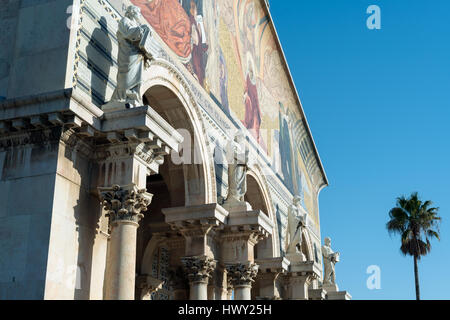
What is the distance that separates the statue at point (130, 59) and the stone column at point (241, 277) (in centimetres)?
615

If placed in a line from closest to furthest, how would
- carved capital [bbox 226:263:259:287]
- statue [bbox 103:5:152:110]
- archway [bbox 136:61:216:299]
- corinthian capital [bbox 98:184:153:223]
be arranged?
corinthian capital [bbox 98:184:153:223]
statue [bbox 103:5:152:110]
archway [bbox 136:61:216:299]
carved capital [bbox 226:263:259:287]

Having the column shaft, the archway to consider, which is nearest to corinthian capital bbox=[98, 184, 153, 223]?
the column shaft

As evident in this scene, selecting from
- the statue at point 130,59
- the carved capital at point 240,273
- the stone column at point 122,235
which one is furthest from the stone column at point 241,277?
the statue at point 130,59

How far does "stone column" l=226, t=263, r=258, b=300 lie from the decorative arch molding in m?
1.94

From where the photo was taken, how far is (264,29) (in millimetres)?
23219

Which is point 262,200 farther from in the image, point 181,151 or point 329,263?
point 329,263

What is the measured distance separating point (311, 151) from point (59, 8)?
2332cm

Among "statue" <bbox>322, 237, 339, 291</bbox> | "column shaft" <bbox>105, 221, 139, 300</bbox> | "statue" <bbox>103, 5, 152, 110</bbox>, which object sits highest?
"statue" <bbox>103, 5, 152, 110</bbox>

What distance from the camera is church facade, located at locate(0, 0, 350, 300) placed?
9172mm

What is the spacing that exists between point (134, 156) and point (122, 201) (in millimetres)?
794

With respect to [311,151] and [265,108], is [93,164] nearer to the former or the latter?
[265,108]

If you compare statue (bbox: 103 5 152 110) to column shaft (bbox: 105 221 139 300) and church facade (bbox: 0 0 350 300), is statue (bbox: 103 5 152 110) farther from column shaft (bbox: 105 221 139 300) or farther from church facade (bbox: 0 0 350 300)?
column shaft (bbox: 105 221 139 300)

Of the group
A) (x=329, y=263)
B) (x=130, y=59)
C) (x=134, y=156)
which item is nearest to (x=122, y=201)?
(x=134, y=156)

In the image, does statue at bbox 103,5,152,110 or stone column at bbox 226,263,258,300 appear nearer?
statue at bbox 103,5,152,110
